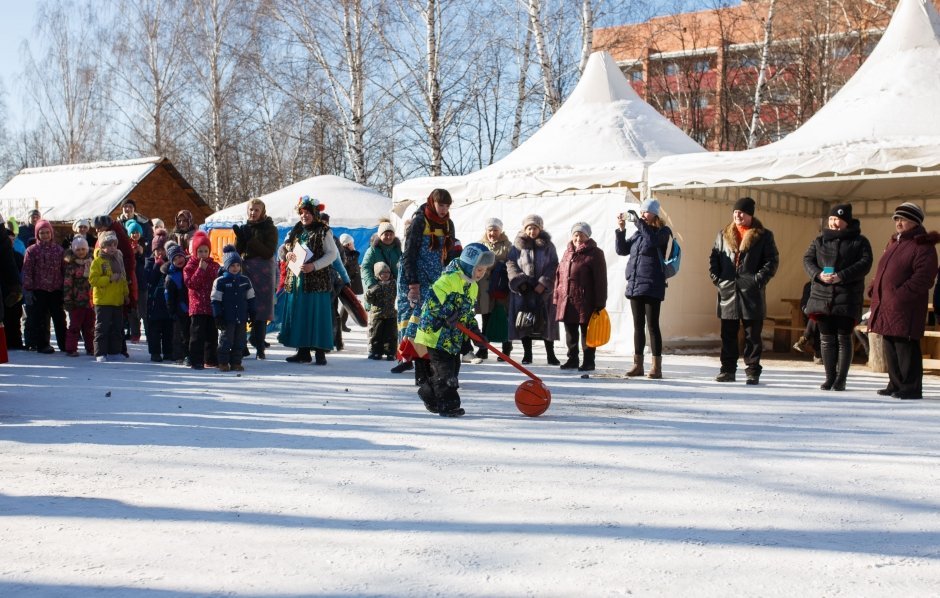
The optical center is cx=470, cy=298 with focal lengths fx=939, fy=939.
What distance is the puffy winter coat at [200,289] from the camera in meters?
9.78

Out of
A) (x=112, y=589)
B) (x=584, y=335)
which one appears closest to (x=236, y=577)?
(x=112, y=589)

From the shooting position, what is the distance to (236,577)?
3.32 m

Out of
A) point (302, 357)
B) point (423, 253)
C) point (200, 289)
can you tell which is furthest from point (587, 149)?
point (200, 289)

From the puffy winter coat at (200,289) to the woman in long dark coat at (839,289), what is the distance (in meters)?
6.04

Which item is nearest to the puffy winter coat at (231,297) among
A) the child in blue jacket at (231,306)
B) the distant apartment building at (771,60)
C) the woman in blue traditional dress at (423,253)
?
the child in blue jacket at (231,306)

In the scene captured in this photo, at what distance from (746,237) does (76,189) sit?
29296mm

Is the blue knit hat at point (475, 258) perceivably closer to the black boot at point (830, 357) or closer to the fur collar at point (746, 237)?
the fur collar at point (746, 237)

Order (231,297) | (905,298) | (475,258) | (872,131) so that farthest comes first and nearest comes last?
(872,131) < (231,297) < (905,298) < (475,258)

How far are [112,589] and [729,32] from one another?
106 ft

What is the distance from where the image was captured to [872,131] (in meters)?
11.2

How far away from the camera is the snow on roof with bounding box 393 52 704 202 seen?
13.0m

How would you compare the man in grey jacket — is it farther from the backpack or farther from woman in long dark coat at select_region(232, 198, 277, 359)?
woman in long dark coat at select_region(232, 198, 277, 359)

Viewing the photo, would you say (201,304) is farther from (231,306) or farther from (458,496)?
(458,496)

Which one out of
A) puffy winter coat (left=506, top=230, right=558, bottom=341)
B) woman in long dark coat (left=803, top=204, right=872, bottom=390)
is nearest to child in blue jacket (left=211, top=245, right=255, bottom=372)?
puffy winter coat (left=506, top=230, right=558, bottom=341)
